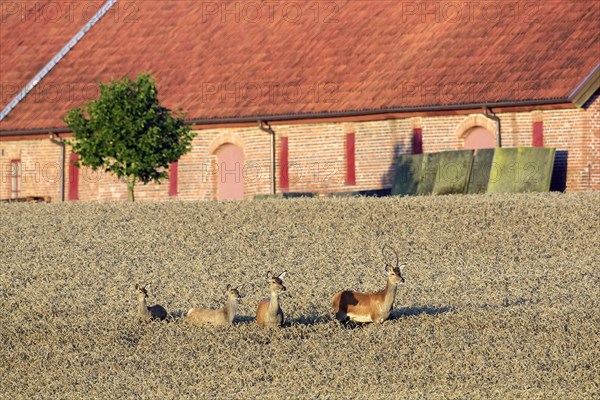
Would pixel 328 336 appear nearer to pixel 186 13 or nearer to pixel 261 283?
pixel 261 283

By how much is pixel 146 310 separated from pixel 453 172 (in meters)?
18.4

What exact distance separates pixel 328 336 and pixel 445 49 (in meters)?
23.7

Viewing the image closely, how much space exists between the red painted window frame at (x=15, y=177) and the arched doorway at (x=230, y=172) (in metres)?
7.54

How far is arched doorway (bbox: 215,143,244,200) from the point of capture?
147 feet

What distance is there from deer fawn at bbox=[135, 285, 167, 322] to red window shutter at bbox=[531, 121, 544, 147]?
20.6 metres

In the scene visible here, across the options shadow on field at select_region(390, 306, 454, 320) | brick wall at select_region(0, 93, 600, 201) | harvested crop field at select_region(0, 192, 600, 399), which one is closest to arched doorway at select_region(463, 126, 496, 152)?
brick wall at select_region(0, 93, 600, 201)

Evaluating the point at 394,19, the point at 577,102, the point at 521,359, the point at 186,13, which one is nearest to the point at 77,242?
the point at 521,359

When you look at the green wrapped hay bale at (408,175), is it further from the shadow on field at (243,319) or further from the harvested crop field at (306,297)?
the shadow on field at (243,319)

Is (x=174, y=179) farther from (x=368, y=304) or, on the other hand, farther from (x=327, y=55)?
(x=368, y=304)

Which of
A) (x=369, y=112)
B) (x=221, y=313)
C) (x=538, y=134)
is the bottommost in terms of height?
(x=221, y=313)

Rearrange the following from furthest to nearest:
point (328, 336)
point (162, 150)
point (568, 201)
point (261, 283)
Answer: point (162, 150) → point (568, 201) → point (261, 283) → point (328, 336)

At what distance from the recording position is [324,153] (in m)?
43.0

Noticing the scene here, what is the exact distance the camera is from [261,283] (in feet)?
78.0

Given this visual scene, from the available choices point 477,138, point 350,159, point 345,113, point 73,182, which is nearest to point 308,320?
point 477,138
